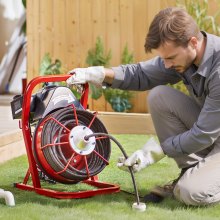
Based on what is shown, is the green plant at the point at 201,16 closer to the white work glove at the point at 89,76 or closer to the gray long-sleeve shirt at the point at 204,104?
the white work glove at the point at 89,76

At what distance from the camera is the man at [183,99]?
278 centimetres

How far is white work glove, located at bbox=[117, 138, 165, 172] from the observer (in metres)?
2.80

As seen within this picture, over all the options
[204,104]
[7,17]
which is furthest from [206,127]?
[7,17]

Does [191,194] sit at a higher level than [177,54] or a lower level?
lower

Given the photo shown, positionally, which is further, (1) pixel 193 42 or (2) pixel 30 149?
(2) pixel 30 149

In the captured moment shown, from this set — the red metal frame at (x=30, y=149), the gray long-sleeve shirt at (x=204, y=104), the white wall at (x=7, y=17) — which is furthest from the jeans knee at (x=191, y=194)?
the white wall at (x=7, y=17)

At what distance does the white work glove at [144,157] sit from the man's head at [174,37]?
362 millimetres

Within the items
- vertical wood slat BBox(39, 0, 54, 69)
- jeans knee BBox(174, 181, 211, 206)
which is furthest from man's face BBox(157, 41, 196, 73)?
vertical wood slat BBox(39, 0, 54, 69)

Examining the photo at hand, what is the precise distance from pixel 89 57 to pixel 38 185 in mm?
3296

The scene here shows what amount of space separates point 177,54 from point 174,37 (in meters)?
0.08

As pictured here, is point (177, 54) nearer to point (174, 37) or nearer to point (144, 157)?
point (174, 37)

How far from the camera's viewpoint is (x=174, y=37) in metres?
2.75

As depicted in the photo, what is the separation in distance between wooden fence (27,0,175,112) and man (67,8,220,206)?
10.0ft

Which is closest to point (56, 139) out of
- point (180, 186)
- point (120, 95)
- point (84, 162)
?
point (84, 162)
